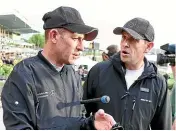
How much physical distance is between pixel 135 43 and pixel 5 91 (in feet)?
4.89

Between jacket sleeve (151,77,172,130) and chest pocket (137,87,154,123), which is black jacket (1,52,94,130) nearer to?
chest pocket (137,87,154,123)

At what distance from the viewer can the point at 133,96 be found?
2633 mm

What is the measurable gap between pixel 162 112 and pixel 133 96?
1.07 feet

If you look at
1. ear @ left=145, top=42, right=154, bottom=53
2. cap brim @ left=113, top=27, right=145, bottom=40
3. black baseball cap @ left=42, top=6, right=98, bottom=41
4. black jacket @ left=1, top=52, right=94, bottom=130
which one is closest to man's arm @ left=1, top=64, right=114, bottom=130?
black jacket @ left=1, top=52, right=94, bottom=130

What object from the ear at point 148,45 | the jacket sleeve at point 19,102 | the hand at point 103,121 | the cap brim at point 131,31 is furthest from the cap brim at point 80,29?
the ear at point 148,45

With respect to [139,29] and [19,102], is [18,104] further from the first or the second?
[139,29]

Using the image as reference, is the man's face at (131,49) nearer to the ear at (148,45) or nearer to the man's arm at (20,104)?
the ear at (148,45)

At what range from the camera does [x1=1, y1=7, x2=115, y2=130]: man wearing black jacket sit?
5.56 ft

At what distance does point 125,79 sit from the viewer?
8.87ft

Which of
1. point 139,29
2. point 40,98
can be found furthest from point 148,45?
point 40,98

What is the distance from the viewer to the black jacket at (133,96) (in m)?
2.60

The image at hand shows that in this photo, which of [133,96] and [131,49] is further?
[131,49]

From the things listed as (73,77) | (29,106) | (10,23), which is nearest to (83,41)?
(73,77)

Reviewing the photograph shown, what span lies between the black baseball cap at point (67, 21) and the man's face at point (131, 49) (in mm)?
777
